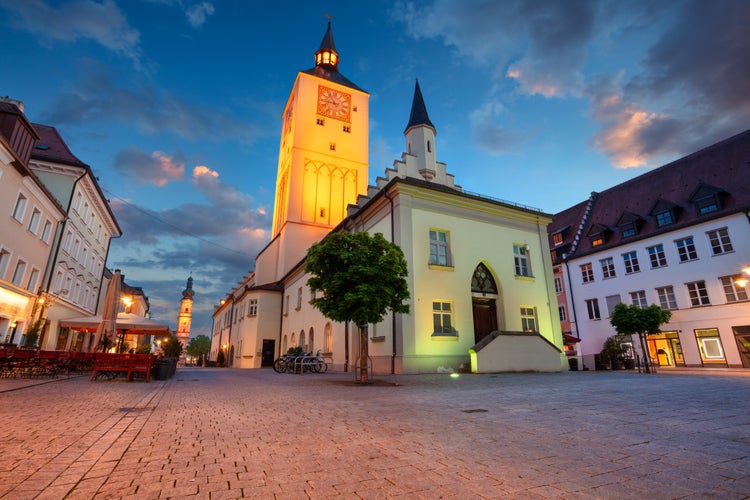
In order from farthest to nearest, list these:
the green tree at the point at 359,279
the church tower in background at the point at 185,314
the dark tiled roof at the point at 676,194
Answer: the church tower in background at the point at 185,314 < the dark tiled roof at the point at 676,194 < the green tree at the point at 359,279

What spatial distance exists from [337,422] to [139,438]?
255cm

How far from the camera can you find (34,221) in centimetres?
1952

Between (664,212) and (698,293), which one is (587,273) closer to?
(664,212)

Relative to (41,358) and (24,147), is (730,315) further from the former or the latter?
(24,147)

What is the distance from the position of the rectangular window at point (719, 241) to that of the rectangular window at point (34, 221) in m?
41.2

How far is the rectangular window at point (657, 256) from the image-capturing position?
28.1 meters

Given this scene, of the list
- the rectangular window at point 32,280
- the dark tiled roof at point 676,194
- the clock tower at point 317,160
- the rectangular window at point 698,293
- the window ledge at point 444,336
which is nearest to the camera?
the window ledge at point 444,336

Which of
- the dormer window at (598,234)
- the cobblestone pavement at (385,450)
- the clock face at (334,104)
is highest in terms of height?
the clock face at (334,104)

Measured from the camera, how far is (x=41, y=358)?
13375 mm

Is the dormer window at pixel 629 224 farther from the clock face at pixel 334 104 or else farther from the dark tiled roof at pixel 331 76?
the dark tiled roof at pixel 331 76

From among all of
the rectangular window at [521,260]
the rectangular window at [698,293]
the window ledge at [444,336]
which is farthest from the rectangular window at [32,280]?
the rectangular window at [698,293]

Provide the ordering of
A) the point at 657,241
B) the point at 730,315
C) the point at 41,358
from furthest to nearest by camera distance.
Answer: the point at 657,241 → the point at 730,315 → the point at 41,358

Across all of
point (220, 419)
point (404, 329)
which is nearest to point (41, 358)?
point (220, 419)

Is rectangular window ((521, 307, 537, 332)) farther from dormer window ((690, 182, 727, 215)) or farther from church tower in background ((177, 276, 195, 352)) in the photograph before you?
church tower in background ((177, 276, 195, 352))
